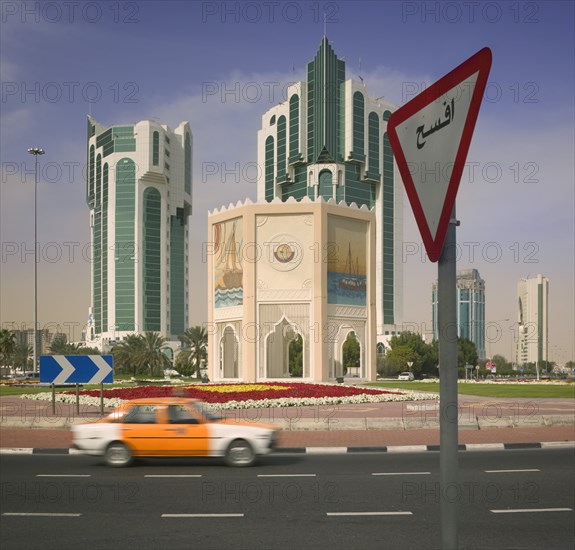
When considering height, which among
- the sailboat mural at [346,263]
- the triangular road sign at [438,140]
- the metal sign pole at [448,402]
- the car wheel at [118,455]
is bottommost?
the car wheel at [118,455]

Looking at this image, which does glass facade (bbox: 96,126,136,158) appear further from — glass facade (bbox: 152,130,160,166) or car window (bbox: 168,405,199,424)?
car window (bbox: 168,405,199,424)

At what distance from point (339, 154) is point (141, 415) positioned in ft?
485

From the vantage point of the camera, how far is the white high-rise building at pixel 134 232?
179m

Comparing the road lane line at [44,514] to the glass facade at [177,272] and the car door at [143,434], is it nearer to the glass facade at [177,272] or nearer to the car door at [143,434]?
the car door at [143,434]

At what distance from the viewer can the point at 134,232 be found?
178750 mm

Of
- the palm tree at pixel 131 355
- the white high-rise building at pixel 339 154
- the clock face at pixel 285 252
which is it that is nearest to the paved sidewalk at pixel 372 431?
the clock face at pixel 285 252

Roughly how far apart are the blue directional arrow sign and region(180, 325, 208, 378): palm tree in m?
58.3

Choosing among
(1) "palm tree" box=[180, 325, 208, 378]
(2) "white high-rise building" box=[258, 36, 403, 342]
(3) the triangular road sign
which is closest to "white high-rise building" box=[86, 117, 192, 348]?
(2) "white high-rise building" box=[258, 36, 403, 342]

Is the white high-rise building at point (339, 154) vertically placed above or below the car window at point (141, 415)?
above

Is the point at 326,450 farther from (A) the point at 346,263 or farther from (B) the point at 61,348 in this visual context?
(B) the point at 61,348

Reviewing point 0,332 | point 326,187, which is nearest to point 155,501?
point 0,332

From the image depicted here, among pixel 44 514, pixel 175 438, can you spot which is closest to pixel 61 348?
pixel 175 438

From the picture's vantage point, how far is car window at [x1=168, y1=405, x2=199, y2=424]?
51.1 feet

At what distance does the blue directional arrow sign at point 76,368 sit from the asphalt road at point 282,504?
324 inches
